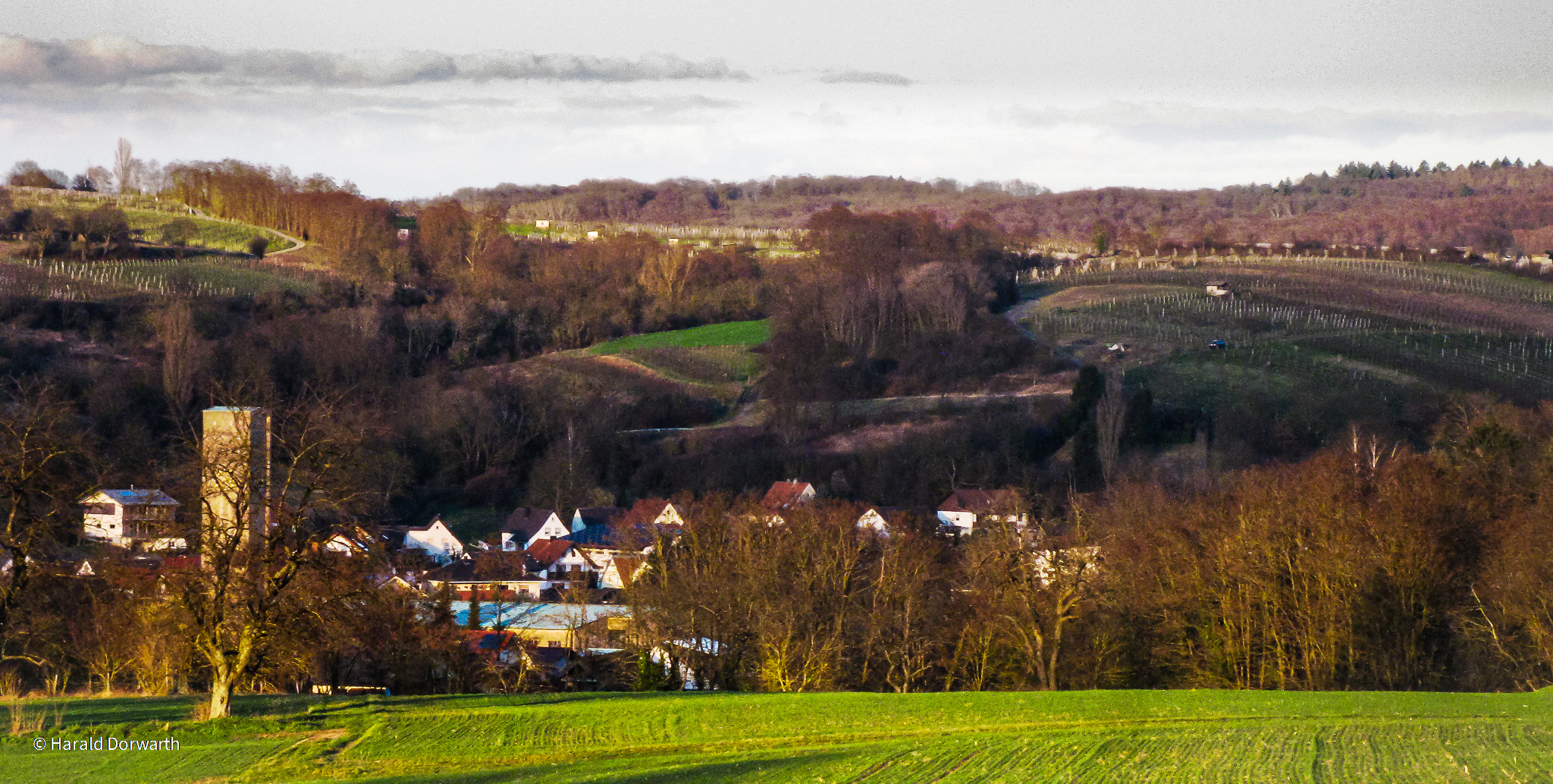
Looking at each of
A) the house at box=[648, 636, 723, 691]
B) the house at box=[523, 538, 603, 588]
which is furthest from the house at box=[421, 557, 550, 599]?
the house at box=[648, 636, 723, 691]

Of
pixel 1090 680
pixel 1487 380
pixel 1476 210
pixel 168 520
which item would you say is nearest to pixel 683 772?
pixel 168 520

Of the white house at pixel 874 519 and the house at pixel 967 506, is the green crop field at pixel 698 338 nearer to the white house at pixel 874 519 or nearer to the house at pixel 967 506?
the house at pixel 967 506

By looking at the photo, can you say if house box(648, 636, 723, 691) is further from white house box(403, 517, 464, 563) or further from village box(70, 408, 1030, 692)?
white house box(403, 517, 464, 563)

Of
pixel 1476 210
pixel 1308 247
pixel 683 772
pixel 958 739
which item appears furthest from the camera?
pixel 1476 210

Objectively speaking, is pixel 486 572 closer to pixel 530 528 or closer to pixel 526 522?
pixel 530 528

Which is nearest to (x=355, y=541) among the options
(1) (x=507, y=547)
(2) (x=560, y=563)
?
(2) (x=560, y=563)

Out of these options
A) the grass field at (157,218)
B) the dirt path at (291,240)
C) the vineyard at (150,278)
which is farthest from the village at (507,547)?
the grass field at (157,218)

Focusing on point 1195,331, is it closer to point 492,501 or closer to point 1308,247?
point 492,501
